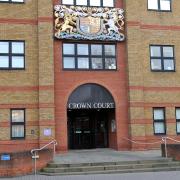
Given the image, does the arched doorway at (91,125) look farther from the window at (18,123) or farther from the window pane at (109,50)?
the window at (18,123)

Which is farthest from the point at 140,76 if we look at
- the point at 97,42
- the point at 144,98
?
the point at 97,42

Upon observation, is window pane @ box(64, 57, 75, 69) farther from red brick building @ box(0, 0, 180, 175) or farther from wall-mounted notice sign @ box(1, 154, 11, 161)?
wall-mounted notice sign @ box(1, 154, 11, 161)

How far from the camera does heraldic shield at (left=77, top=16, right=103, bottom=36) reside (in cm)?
2483

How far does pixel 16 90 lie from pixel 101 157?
612cm

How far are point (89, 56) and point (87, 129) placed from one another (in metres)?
4.79

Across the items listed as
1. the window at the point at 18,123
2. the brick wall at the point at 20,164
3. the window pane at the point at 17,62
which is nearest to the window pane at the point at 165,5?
the window pane at the point at 17,62

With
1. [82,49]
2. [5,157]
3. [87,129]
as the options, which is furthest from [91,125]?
[5,157]

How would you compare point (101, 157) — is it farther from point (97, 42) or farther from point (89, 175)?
point (97, 42)

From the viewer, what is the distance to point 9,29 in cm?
2408

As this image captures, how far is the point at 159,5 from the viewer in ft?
88.7

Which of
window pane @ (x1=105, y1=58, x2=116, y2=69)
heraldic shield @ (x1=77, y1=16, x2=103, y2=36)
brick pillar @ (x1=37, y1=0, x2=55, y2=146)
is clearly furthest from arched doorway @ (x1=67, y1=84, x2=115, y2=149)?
heraldic shield @ (x1=77, y1=16, x2=103, y2=36)

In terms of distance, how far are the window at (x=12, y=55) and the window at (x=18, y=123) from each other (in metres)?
2.49

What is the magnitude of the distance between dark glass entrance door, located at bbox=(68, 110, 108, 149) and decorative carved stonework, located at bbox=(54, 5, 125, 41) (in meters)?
4.94

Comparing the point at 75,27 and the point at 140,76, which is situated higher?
the point at 75,27
